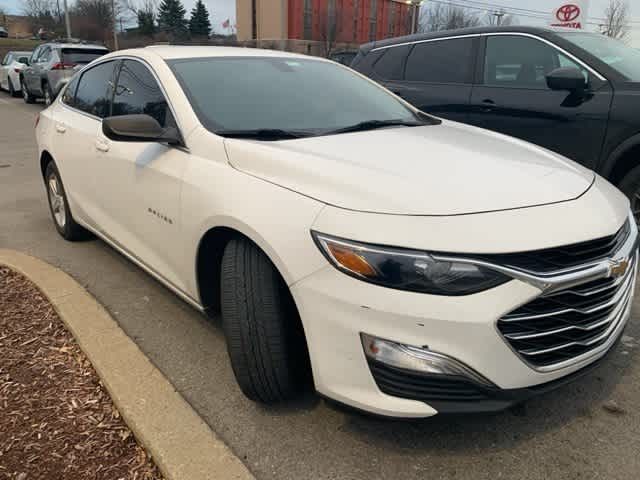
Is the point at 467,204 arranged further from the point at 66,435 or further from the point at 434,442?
the point at 66,435

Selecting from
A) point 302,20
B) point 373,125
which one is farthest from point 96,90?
point 302,20

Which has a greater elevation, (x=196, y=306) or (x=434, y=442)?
(x=196, y=306)

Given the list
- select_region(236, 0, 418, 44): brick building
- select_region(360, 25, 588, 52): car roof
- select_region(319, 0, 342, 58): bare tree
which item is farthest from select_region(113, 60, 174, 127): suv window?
select_region(236, 0, 418, 44): brick building

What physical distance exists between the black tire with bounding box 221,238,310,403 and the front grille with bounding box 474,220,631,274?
780mm

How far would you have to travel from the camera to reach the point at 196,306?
8.80 ft

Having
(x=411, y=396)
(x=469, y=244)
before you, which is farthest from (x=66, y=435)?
(x=469, y=244)

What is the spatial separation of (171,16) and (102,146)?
81189 mm

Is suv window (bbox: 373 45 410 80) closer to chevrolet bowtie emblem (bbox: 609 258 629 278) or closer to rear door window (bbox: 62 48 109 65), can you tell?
chevrolet bowtie emblem (bbox: 609 258 629 278)

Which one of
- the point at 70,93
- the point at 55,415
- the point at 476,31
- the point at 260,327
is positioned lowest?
the point at 55,415

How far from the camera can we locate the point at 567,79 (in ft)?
13.4

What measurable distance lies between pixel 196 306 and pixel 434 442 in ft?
4.24

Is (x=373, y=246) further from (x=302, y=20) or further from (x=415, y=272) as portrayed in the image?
(x=302, y=20)

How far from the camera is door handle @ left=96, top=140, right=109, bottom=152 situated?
3336 mm

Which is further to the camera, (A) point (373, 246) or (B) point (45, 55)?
(B) point (45, 55)
